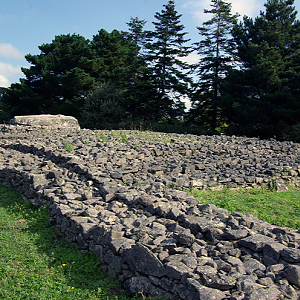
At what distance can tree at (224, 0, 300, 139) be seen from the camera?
64.3ft

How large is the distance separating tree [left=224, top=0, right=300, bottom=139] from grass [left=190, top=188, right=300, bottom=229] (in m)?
13.3

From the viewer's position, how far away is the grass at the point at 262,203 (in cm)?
517

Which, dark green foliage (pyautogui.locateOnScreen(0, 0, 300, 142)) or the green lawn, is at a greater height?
dark green foliage (pyautogui.locateOnScreen(0, 0, 300, 142))

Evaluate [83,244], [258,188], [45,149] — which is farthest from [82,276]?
[45,149]

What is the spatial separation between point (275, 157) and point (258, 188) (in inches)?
128

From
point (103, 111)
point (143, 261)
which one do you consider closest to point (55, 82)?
point (103, 111)

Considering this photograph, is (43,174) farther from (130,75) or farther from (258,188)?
(130,75)

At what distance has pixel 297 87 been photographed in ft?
66.9

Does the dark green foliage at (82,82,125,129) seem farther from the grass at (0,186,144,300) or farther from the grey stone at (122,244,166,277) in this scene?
the grey stone at (122,244,166,277)

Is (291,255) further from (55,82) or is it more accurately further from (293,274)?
(55,82)

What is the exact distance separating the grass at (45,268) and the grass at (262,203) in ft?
8.66

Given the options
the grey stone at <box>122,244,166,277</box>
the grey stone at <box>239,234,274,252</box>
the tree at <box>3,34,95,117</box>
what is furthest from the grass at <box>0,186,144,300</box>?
the tree at <box>3,34,95,117</box>

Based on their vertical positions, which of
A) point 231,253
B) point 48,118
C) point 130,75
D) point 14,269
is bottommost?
point 14,269

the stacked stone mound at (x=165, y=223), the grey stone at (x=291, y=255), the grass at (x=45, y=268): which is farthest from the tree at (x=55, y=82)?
the grey stone at (x=291, y=255)
